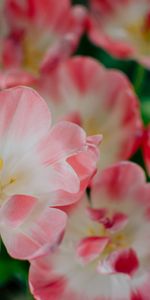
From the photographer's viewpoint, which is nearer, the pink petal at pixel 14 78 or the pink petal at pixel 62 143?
the pink petal at pixel 62 143

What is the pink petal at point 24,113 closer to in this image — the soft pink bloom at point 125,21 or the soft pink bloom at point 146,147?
the soft pink bloom at point 146,147

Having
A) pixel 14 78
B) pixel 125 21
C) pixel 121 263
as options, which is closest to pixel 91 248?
pixel 121 263

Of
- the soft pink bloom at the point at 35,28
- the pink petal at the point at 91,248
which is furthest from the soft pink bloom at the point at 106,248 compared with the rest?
the soft pink bloom at the point at 35,28

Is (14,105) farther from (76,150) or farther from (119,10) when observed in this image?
(119,10)

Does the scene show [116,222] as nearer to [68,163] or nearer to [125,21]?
[68,163]

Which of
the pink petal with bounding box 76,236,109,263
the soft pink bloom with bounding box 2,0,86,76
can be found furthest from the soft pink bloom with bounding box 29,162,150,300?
the soft pink bloom with bounding box 2,0,86,76

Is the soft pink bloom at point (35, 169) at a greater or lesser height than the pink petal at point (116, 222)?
greater

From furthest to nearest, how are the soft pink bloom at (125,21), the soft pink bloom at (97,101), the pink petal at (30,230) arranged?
1. the soft pink bloom at (125,21)
2. the soft pink bloom at (97,101)
3. the pink petal at (30,230)

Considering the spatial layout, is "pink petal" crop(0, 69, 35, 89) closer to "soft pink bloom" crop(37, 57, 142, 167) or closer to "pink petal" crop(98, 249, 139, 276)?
"soft pink bloom" crop(37, 57, 142, 167)

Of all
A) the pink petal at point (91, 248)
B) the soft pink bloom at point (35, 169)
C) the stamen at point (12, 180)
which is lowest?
the pink petal at point (91, 248)
